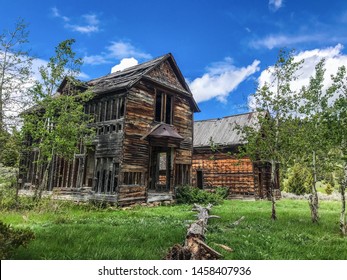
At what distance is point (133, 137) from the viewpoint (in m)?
17.1

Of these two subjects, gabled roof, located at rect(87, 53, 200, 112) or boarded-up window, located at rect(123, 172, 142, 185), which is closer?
boarded-up window, located at rect(123, 172, 142, 185)

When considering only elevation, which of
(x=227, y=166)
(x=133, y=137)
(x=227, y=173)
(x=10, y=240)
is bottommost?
(x=10, y=240)

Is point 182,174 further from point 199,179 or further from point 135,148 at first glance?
point 199,179

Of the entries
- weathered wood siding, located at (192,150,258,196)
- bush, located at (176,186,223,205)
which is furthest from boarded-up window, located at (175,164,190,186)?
weathered wood siding, located at (192,150,258,196)

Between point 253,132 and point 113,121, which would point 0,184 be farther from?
point 253,132

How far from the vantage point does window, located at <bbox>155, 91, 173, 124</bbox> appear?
19.6 m

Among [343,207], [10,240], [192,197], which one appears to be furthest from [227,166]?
[10,240]

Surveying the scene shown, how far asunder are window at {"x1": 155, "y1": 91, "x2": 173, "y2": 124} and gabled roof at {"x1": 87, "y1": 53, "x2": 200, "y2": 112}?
4.92ft

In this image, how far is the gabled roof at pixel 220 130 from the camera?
27.8m

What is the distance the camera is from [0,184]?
14.5 meters

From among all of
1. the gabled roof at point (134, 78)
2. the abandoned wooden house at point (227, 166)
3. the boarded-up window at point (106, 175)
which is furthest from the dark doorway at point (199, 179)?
the boarded-up window at point (106, 175)

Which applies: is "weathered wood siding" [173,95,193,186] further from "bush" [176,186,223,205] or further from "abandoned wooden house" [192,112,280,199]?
"abandoned wooden house" [192,112,280,199]

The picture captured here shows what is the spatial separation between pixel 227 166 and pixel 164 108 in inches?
417

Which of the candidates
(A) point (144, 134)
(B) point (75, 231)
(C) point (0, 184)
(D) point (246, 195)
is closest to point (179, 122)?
(A) point (144, 134)
